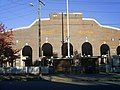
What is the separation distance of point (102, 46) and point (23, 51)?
683 inches

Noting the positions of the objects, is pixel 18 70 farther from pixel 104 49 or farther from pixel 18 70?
pixel 104 49

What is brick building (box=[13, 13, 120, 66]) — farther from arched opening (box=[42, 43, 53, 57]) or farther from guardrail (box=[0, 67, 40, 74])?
guardrail (box=[0, 67, 40, 74])

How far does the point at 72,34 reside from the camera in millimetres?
71562

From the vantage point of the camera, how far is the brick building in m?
70.8

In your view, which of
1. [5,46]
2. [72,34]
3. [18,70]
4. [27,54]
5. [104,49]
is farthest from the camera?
[104,49]

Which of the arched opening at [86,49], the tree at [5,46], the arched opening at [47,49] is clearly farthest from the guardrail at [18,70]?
the arched opening at [86,49]

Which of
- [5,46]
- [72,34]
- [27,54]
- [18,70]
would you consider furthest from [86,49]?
[5,46]

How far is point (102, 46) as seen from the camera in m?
75.2

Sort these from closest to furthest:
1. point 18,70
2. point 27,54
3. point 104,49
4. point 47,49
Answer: point 18,70, point 47,49, point 27,54, point 104,49

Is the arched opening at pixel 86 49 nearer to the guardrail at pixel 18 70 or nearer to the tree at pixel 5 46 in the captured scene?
the guardrail at pixel 18 70

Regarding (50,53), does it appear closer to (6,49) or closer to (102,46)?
(102,46)

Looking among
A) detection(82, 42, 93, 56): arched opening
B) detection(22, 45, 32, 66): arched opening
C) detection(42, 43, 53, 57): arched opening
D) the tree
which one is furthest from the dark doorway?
the tree

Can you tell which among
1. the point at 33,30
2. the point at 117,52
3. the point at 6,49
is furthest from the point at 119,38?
the point at 6,49

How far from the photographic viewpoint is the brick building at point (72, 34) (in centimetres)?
7081
